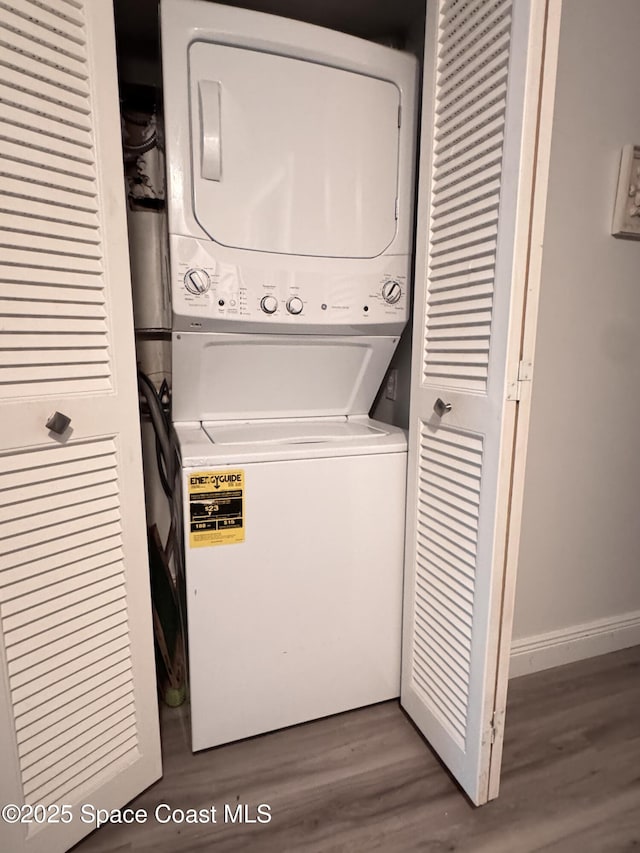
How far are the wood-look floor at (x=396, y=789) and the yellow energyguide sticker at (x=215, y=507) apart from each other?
0.67m

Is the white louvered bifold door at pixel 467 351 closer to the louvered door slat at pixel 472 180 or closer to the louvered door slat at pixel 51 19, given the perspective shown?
the louvered door slat at pixel 472 180

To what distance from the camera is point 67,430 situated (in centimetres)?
97

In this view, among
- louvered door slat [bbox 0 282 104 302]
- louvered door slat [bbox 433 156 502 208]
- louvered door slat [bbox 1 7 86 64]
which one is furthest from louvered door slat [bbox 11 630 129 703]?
louvered door slat [bbox 433 156 502 208]

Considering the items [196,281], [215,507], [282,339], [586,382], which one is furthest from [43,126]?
[586,382]

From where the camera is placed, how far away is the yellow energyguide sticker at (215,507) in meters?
1.19

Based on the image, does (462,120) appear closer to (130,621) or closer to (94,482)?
(94,482)

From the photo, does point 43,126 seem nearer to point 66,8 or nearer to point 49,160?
point 49,160

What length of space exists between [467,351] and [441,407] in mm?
154

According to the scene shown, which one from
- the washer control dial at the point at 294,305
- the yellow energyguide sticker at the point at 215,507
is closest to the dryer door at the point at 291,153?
the washer control dial at the point at 294,305

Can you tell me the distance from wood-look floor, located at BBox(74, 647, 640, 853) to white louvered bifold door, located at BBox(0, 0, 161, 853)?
0.84 ft

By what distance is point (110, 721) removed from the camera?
1.14 meters

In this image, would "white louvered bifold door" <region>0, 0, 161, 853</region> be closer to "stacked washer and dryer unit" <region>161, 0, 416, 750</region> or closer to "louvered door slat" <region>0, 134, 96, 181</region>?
"louvered door slat" <region>0, 134, 96, 181</region>

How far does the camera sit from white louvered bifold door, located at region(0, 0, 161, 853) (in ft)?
2.91

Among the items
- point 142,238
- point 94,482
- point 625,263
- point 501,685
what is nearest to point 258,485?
point 94,482
